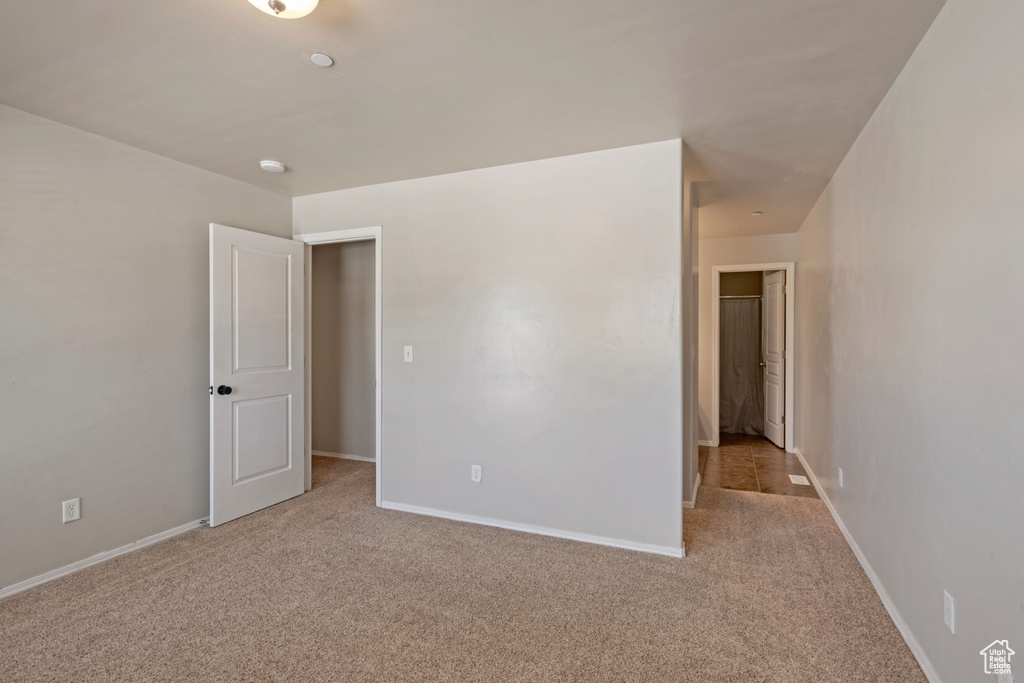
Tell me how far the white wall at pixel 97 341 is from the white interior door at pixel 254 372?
180 millimetres

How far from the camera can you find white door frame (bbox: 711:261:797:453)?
529 centimetres

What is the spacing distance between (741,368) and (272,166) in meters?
5.85

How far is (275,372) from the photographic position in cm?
365

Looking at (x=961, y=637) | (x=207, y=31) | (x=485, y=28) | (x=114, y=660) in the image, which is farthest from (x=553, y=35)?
(x=114, y=660)

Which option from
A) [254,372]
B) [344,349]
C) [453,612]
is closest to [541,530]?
[453,612]

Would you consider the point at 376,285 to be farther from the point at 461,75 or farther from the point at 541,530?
the point at 541,530

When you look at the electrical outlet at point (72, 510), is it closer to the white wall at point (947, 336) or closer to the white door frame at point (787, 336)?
the white wall at point (947, 336)

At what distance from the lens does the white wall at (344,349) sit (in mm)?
4965

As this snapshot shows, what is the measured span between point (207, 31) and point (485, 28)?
1.03 m

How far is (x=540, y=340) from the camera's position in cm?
318

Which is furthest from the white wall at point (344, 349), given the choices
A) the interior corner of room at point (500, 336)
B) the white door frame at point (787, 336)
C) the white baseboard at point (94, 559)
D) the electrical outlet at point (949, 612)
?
the electrical outlet at point (949, 612)

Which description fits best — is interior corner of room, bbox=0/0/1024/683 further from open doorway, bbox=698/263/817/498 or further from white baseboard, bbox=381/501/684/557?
open doorway, bbox=698/263/817/498

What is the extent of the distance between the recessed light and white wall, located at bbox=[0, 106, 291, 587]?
1.71m

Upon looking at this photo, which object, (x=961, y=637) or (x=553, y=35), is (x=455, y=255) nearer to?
(x=553, y=35)
